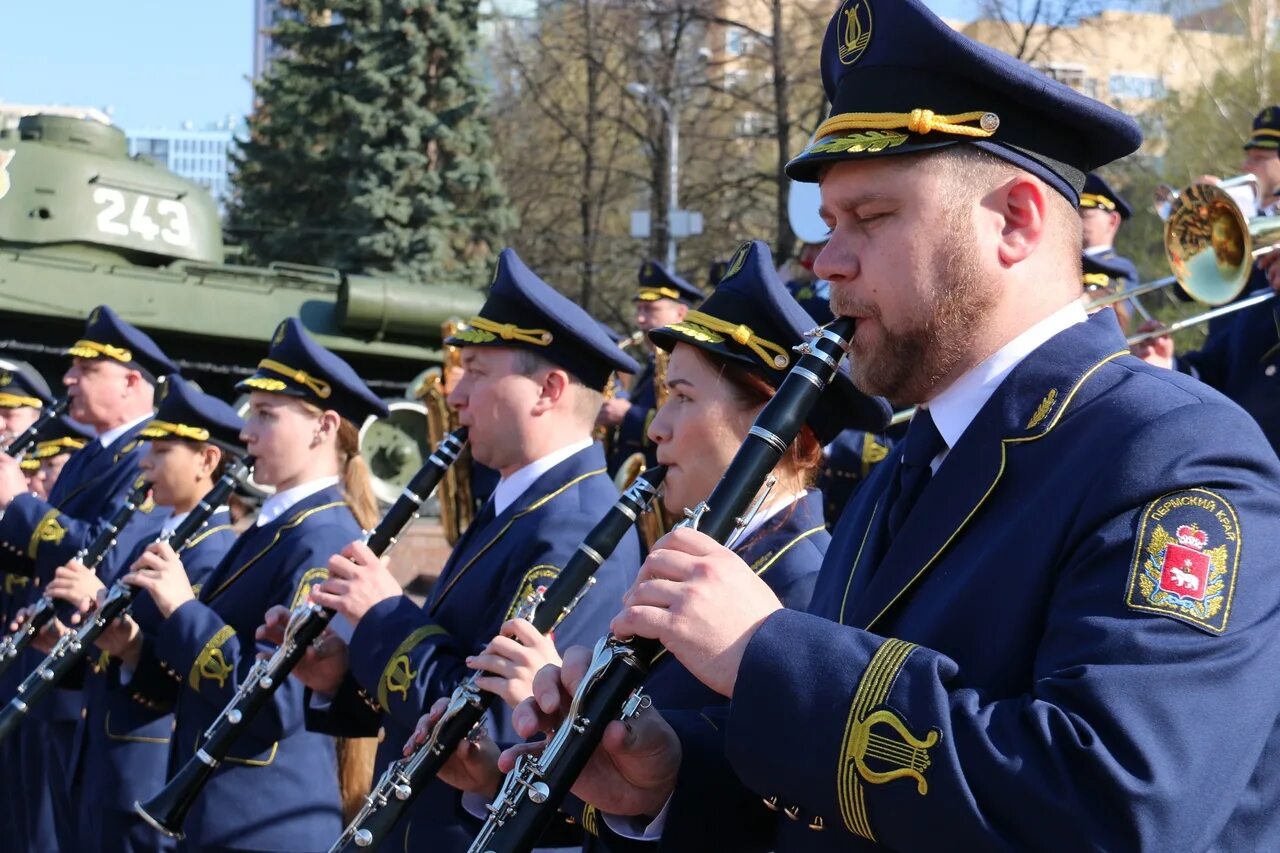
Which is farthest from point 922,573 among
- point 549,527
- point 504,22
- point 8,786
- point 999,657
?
point 504,22

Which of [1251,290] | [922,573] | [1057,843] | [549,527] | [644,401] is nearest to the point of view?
[1057,843]

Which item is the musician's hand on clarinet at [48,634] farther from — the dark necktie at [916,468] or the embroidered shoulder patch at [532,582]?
the dark necktie at [916,468]

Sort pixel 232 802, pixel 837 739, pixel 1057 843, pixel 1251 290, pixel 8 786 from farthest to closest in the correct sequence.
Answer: pixel 8 786 → pixel 1251 290 → pixel 232 802 → pixel 837 739 → pixel 1057 843

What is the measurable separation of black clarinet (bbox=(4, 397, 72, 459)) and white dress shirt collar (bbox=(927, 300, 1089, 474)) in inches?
292

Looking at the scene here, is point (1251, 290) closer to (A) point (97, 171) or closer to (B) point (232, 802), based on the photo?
(B) point (232, 802)

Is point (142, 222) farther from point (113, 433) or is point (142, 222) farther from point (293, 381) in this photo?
point (293, 381)

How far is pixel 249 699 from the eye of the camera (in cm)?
435

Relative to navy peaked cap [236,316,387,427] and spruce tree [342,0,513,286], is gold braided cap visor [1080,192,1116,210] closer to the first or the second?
navy peaked cap [236,316,387,427]

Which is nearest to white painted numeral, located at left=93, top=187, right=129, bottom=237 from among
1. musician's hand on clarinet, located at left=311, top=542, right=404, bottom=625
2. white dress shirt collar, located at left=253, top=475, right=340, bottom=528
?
white dress shirt collar, located at left=253, top=475, right=340, bottom=528

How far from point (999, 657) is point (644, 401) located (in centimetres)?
855

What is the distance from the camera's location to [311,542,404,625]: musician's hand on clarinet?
3.96 m

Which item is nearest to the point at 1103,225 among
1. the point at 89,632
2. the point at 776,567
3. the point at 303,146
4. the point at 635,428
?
the point at 635,428

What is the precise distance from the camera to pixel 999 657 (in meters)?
1.97

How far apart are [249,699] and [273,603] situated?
0.61 metres
